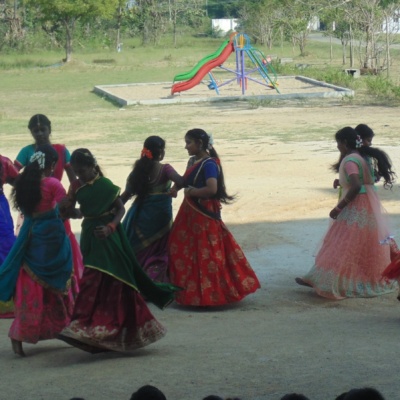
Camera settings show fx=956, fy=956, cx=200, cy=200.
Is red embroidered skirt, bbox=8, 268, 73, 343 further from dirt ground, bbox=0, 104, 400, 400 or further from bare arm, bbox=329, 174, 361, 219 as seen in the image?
bare arm, bbox=329, 174, 361, 219

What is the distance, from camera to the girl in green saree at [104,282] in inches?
240

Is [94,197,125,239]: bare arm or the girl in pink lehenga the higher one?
[94,197,125,239]: bare arm

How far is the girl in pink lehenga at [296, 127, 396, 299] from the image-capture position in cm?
802

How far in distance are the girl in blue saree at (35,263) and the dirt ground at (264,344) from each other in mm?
231

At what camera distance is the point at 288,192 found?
519 inches

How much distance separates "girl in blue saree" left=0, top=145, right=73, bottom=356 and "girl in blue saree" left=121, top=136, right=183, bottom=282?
1413mm

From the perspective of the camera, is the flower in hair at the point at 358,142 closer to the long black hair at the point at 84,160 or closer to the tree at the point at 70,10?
the long black hair at the point at 84,160

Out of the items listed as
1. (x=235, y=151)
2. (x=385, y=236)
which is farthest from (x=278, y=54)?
(x=385, y=236)

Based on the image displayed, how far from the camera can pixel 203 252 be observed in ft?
25.9

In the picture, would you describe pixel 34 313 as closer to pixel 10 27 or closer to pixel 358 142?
pixel 358 142

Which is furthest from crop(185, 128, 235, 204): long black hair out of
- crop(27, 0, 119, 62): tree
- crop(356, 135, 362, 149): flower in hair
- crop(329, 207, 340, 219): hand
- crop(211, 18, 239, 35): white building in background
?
crop(211, 18, 239, 35): white building in background

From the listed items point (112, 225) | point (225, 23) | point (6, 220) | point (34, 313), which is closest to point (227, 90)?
point (6, 220)

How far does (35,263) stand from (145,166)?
5.74 ft

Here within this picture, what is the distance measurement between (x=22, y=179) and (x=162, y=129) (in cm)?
1537
